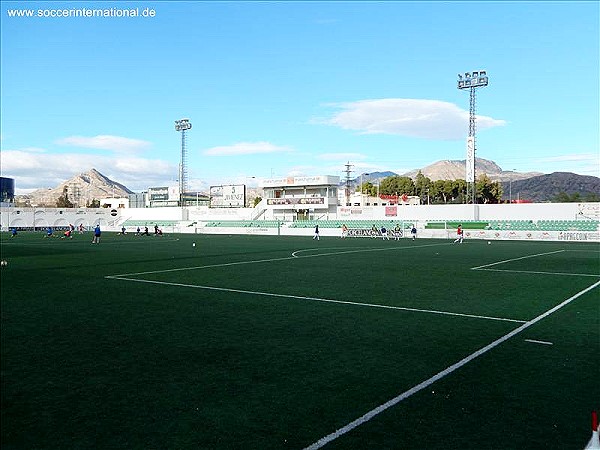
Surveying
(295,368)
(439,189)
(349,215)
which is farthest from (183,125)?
(295,368)

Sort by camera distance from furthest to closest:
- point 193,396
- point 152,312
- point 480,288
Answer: point 480,288, point 152,312, point 193,396

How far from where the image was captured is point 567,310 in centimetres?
1223

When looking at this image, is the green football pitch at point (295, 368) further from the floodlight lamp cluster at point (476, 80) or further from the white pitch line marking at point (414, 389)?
the floodlight lamp cluster at point (476, 80)

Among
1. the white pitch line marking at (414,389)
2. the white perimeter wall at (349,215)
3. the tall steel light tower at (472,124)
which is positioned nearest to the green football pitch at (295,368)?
the white pitch line marking at (414,389)

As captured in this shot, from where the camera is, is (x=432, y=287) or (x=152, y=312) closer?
(x=152, y=312)

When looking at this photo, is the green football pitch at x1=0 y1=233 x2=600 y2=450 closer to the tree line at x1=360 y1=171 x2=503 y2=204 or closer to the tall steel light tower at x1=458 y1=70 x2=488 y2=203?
the tall steel light tower at x1=458 y1=70 x2=488 y2=203

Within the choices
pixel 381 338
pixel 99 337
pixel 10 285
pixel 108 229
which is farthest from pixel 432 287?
pixel 108 229

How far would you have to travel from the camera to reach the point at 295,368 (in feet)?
24.0

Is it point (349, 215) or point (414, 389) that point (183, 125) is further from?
point (414, 389)

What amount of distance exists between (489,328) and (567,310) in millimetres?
3358

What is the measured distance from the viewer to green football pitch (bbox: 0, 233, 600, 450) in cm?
498

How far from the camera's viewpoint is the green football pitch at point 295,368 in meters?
4.98

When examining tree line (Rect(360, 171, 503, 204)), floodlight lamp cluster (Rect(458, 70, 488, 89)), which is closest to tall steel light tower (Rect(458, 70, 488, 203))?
floodlight lamp cluster (Rect(458, 70, 488, 89))

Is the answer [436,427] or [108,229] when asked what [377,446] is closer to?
[436,427]
